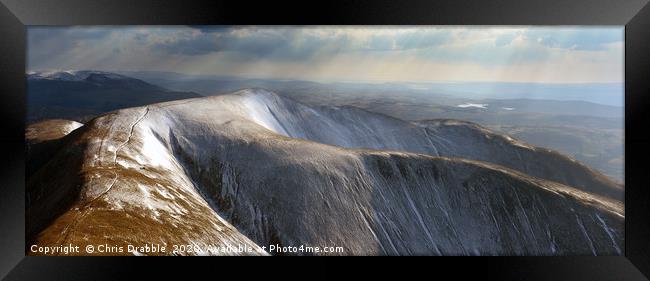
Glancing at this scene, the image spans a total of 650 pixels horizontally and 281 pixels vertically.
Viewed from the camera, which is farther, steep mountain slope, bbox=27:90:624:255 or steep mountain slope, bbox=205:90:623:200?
steep mountain slope, bbox=205:90:623:200

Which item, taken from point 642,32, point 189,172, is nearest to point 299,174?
point 189,172

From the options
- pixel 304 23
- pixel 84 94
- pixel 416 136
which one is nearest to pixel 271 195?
pixel 304 23

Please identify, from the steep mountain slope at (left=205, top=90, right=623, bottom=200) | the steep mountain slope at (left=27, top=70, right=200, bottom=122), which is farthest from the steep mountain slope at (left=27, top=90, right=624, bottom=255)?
the steep mountain slope at (left=27, top=70, right=200, bottom=122)

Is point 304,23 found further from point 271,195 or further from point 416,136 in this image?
point 416,136

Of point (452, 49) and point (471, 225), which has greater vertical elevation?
point (452, 49)

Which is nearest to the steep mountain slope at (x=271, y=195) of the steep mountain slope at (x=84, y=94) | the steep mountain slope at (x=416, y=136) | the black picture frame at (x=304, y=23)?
the steep mountain slope at (x=416, y=136)

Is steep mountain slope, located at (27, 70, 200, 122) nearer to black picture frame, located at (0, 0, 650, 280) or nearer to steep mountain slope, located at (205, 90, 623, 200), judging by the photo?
black picture frame, located at (0, 0, 650, 280)

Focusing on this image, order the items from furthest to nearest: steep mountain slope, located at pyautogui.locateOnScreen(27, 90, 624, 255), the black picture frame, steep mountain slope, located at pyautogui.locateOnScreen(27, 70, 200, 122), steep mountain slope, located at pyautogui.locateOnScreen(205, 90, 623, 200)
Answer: steep mountain slope, located at pyautogui.locateOnScreen(205, 90, 623, 200), steep mountain slope, located at pyautogui.locateOnScreen(27, 70, 200, 122), steep mountain slope, located at pyautogui.locateOnScreen(27, 90, 624, 255), the black picture frame

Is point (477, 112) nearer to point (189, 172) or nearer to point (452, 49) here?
point (452, 49)
